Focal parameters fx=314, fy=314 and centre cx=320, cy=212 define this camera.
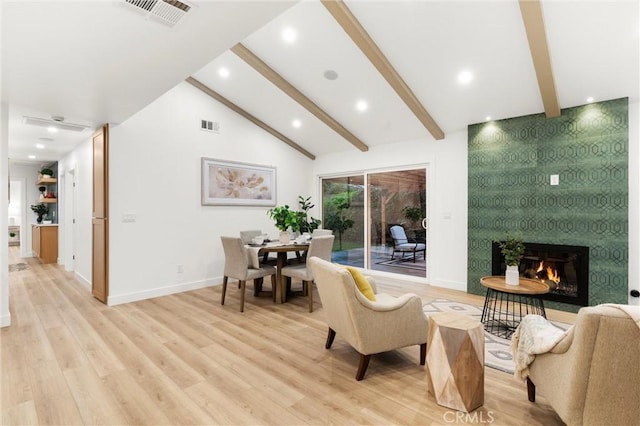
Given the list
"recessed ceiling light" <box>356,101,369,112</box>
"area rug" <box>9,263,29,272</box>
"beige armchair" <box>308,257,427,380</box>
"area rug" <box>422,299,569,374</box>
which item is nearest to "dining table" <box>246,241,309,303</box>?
"beige armchair" <box>308,257,427,380</box>

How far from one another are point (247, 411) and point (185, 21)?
→ 2.52 m

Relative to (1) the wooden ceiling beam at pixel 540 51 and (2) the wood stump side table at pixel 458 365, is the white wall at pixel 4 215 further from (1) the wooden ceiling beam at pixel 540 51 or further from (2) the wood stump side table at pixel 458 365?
(1) the wooden ceiling beam at pixel 540 51

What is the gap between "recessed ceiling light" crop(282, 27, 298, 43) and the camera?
3.58 meters

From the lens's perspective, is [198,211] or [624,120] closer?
[624,120]

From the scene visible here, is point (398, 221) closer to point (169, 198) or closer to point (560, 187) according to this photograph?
point (560, 187)

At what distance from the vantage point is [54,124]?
4133mm

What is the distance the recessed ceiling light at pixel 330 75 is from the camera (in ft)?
13.6

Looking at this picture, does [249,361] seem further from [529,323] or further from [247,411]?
[529,323]

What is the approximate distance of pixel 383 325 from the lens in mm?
2307

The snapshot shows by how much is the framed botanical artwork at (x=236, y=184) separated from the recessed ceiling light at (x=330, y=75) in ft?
7.54

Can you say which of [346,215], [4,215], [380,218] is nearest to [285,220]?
[380,218]

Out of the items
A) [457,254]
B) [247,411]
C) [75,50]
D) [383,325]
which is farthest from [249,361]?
[457,254]

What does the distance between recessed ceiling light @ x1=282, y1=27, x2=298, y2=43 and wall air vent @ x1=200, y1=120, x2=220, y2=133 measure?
216 cm

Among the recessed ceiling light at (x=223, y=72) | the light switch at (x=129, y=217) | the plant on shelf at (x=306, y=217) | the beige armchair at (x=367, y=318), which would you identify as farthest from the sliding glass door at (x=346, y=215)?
the beige armchair at (x=367, y=318)
